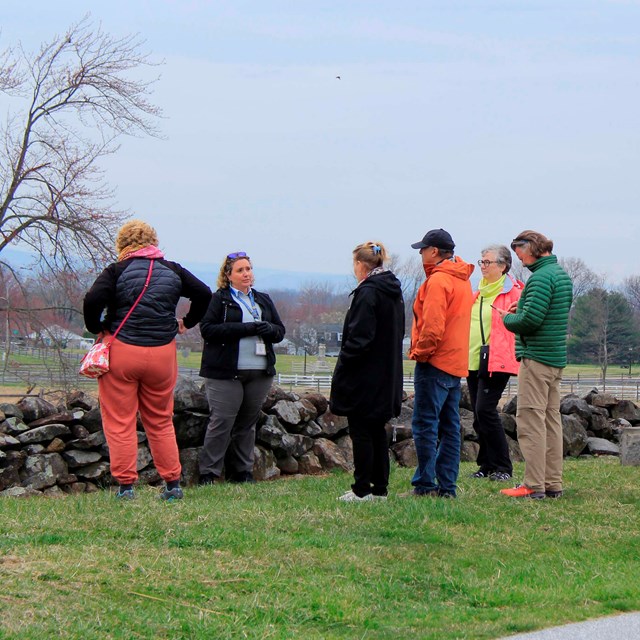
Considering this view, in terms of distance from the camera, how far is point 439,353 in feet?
23.9

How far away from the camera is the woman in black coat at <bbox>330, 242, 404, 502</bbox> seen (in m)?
7.05

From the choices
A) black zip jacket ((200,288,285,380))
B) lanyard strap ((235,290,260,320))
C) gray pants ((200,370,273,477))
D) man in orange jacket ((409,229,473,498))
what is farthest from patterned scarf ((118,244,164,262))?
man in orange jacket ((409,229,473,498))

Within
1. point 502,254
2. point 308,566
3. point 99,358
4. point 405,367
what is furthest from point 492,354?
point 405,367

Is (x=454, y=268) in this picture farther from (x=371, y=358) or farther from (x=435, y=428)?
(x=435, y=428)

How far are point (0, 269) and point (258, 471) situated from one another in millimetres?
12896

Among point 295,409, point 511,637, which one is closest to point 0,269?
point 295,409

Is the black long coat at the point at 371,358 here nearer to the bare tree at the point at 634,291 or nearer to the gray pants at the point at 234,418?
the gray pants at the point at 234,418

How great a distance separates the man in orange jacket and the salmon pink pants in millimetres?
1869

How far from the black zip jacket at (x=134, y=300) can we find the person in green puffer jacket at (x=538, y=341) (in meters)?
2.67

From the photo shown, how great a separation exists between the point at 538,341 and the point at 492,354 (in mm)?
1335

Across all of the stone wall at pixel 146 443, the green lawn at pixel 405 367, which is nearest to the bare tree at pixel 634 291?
the green lawn at pixel 405 367

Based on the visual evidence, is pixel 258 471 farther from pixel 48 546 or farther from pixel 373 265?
pixel 48 546

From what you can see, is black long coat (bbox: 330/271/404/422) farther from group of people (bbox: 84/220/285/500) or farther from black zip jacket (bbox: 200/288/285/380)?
black zip jacket (bbox: 200/288/285/380)

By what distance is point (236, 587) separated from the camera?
4.82 meters
